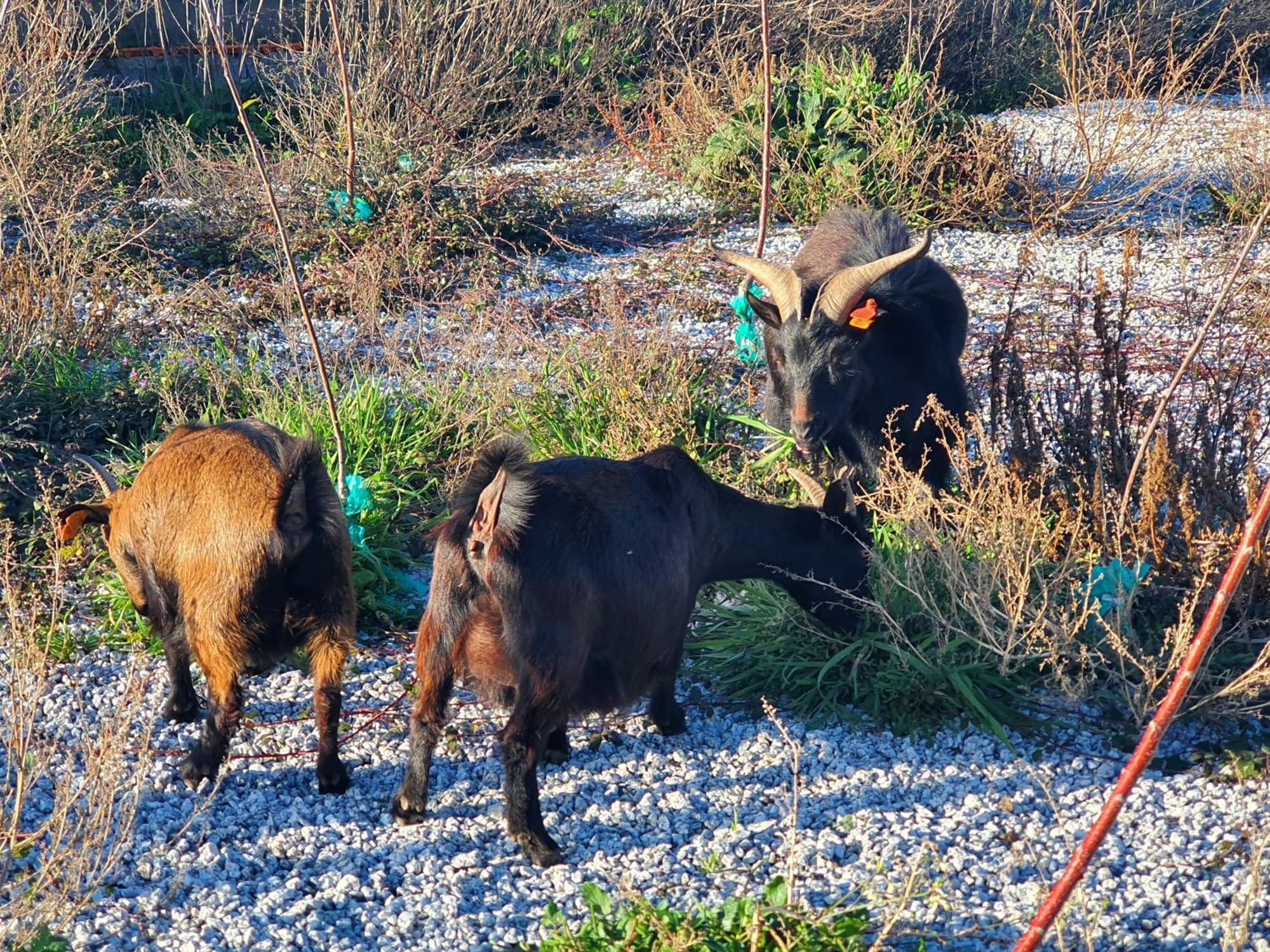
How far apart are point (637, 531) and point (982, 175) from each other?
642cm

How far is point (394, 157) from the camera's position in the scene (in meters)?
10.0

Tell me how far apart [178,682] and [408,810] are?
1.19 m

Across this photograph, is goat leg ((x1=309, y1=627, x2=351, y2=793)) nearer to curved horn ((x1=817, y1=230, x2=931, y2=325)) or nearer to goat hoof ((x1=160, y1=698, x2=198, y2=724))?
goat hoof ((x1=160, y1=698, x2=198, y2=724))

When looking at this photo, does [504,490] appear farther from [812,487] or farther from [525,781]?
[812,487]

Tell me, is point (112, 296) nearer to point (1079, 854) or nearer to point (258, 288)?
point (258, 288)

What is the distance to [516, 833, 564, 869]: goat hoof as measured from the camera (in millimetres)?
4484

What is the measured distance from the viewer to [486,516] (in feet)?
14.3

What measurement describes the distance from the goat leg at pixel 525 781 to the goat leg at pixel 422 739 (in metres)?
0.25

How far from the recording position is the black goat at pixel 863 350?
6.38 m

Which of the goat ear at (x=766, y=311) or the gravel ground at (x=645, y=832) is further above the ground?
the goat ear at (x=766, y=311)

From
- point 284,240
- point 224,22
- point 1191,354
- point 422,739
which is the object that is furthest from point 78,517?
point 224,22

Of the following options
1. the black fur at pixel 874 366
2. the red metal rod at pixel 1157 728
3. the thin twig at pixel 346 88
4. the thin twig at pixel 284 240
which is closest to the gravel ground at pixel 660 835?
the thin twig at pixel 284 240

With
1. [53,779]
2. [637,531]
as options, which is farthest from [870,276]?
[53,779]

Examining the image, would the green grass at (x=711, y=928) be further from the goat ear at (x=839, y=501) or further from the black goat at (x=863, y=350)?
the black goat at (x=863, y=350)
